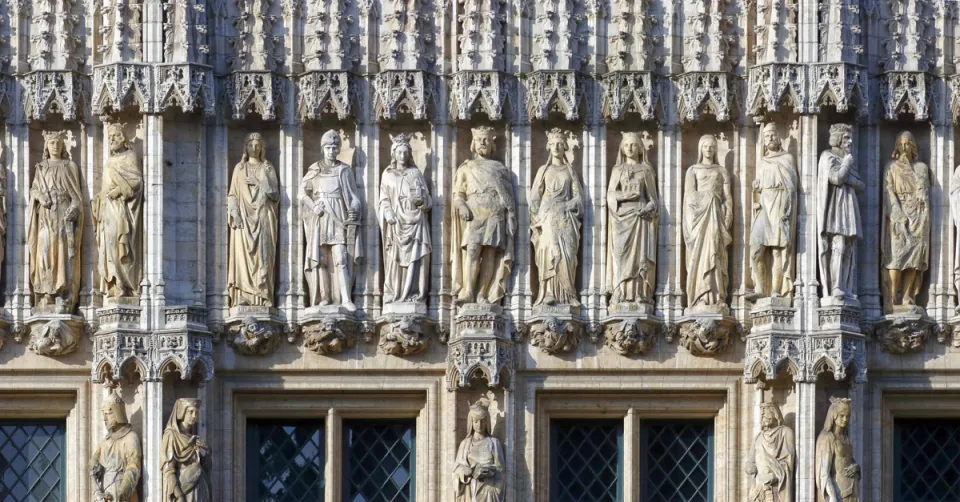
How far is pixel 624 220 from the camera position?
35.5 meters

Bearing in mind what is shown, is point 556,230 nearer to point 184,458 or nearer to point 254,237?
point 254,237

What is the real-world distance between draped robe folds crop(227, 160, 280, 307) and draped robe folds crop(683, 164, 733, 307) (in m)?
4.71

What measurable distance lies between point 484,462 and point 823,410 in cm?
385

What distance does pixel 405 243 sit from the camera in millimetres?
35344

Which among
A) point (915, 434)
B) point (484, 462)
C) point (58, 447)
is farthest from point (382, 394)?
point (915, 434)

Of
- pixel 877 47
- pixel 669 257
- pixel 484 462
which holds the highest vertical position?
pixel 877 47

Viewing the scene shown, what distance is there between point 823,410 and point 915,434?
151 cm

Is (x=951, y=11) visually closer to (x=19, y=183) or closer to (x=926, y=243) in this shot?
(x=926, y=243)

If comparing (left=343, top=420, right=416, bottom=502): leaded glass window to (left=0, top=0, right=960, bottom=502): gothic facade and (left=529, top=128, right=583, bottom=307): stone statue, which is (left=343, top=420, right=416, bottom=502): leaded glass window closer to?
(left=0, top=0, right=960, bottom=502): gothic facade

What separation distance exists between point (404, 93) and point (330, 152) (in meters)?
1.08

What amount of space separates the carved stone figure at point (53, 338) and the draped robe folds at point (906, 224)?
30.6ft

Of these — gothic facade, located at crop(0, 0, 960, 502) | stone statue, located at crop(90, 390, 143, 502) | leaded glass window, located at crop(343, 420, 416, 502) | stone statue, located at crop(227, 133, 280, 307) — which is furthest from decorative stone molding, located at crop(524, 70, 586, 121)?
stone statue, located at crop(90, 390, 143, 502)

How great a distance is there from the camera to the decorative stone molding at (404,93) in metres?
35.5

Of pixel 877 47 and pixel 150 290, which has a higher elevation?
pixel 877 47
